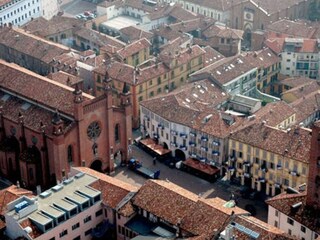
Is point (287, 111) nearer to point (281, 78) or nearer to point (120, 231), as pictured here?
point (281, 78)

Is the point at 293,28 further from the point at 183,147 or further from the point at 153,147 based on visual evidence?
the point at 153,147

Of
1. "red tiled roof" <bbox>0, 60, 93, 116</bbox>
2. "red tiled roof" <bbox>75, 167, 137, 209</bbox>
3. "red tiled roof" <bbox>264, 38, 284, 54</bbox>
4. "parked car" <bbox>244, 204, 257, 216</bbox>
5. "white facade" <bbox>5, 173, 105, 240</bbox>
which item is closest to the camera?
"white facade" <bbox>5, 173, 105, 240</bbox>

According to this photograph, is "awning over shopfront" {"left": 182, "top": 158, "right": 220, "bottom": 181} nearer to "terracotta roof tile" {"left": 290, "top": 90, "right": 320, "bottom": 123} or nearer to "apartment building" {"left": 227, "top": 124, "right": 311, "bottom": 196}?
"apartment building" {"left": 227, "top": 124, "right": 311, "bottom": 196}

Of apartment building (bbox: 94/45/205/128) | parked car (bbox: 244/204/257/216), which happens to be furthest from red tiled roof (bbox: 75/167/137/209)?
apartment building (bbox: 94/45/205/128)

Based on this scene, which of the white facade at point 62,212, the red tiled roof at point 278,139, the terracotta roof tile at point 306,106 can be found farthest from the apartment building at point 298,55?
the white facade at point 62,212

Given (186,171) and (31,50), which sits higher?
(31,50)

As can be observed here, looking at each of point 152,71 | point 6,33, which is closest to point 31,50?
point 6,33

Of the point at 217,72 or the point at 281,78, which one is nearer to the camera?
the point at 217,72
